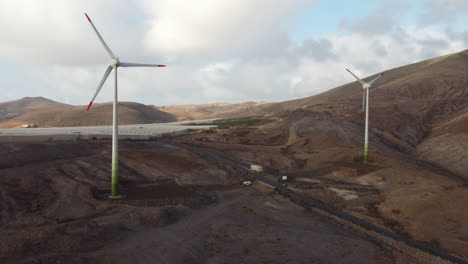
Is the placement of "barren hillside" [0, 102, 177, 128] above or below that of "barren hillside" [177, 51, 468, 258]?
above

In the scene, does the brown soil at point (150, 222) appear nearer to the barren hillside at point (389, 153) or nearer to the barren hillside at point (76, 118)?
the barren hillside at point (389, 153)

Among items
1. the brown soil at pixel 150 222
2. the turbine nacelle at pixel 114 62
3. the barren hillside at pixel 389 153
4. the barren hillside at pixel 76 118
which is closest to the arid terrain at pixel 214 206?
the brown soil at pixel 150 222

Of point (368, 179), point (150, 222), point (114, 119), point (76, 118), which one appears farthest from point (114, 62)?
point (76, 118)

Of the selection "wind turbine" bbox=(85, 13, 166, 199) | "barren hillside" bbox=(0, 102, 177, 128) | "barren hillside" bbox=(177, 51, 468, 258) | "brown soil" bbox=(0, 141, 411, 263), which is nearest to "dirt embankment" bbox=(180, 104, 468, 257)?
"barren hillside" bbox=(177, 51, 468, 258)

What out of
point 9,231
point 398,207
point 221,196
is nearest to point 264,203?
point 221,196

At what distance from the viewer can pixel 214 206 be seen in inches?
1032

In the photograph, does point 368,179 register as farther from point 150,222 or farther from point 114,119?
point 114,119

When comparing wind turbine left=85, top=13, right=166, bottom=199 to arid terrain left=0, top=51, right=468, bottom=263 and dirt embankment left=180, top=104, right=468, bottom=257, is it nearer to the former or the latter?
arid terrain left=0, top=51, right=468, bottom=263

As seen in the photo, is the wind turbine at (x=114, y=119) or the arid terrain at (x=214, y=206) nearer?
the arid terrain at (x=214, y=206)

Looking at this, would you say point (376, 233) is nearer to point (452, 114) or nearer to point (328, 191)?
point (328, 191)

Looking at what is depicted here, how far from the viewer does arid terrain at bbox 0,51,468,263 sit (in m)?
17.2

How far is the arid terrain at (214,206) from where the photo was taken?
17250mm

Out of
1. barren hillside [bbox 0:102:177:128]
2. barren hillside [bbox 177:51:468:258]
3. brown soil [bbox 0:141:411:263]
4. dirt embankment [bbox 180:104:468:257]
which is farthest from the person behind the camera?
barren hillside [bbox 0:102:177:128]

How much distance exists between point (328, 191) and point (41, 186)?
23.3 meters
